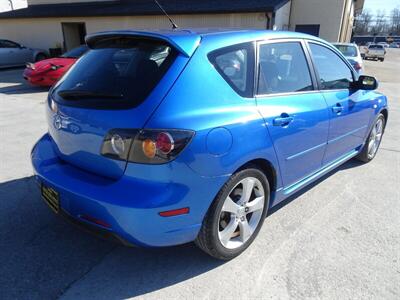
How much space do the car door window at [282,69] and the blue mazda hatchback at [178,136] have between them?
0.01 metres

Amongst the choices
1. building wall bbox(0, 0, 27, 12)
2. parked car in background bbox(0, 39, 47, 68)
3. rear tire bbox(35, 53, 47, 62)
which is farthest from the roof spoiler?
building wall bbox(0, 0, 27, 12)

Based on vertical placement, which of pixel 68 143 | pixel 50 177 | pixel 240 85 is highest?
pixel 240 85

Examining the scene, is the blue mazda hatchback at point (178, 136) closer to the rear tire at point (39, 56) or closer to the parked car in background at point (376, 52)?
the rear tire at point (39, 56)

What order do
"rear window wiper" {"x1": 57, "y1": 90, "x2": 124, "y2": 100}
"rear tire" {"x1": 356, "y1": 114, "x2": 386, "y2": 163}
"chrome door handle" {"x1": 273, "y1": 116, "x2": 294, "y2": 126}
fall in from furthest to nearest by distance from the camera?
"rear tire" {"x1": 356, "y1": 114, "x2": 386, "y2": 163} → "chrome door handle" {"x1": 273, "y1": 116, "x2": 294, "y2": 126} → "rear window wiper" {"x1": 57, "y1": 90, "x2": 124, "y2": 100}

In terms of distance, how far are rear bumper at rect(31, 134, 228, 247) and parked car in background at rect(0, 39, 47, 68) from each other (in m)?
15.9

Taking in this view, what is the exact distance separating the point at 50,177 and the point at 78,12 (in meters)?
18.4

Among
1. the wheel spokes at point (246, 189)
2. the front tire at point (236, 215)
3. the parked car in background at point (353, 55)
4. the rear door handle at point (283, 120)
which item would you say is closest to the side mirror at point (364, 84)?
the rear door handle at point (283, 120)

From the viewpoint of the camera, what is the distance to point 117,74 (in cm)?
239

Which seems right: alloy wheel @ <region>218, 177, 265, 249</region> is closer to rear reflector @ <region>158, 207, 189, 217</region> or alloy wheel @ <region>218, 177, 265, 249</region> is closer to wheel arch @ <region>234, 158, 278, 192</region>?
→ wheel arch @ <region>234, 158, 278, 192</region>

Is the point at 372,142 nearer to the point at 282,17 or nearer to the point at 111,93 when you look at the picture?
the point at 111,93

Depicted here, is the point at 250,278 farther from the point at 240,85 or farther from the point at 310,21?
the point at 310,21

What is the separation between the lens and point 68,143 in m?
2.46

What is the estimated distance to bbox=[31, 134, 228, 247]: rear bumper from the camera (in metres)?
2.04

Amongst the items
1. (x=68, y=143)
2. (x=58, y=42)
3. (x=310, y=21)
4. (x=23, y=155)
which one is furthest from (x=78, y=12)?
(x=68, y=143)
